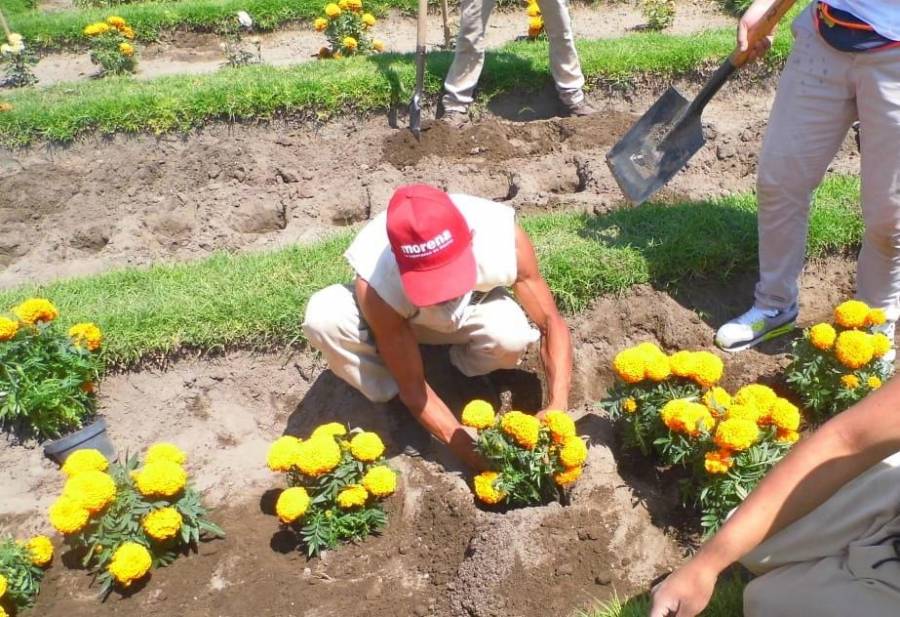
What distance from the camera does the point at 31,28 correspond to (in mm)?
8430

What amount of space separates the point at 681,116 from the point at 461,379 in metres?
1.90

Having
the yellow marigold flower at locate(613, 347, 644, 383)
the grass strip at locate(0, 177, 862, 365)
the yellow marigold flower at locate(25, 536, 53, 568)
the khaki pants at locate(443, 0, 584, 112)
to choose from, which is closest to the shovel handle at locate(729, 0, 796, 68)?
the grass strip at locate(0, 177, 862, 365)

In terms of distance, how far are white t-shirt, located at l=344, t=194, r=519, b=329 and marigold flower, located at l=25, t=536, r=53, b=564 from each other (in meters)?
1.48

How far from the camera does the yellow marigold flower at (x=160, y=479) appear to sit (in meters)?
2.61

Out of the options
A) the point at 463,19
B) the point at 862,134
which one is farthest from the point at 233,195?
the point at 862,134

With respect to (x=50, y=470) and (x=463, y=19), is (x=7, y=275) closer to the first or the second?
(x=50, y=470)

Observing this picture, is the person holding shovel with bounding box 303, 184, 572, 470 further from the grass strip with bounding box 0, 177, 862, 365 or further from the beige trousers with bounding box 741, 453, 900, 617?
the beige trousers with bounding box 741, 453, 900, 617

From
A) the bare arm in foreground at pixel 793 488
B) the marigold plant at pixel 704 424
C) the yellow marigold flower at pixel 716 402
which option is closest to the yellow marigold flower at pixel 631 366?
the marigold plant at pixel 704 424

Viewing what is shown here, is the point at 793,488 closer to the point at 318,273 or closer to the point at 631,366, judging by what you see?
the point at 631,366

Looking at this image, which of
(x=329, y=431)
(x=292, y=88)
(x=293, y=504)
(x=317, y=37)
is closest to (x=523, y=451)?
(x=329, y=431)

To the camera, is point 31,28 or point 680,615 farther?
point 31,28

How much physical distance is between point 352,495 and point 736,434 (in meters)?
1.31

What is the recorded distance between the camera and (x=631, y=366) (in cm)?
266

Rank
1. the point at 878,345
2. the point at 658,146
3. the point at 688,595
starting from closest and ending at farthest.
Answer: the point at 688,595 → the point at 878,345 → the point at 658,146
